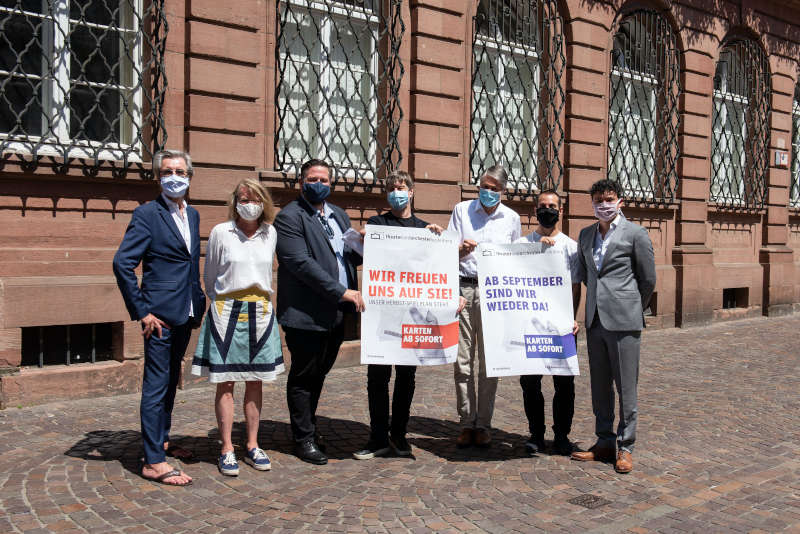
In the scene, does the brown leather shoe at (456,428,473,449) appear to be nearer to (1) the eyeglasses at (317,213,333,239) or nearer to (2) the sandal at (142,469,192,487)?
(1) the eyeglasses at (317,213,333,239)

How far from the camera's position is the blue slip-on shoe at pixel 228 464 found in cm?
484

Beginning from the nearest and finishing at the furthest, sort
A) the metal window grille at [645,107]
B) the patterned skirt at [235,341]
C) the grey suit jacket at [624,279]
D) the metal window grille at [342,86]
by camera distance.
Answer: the patterned skirt at [235,341] → the grey suit jacket at [624,279] → the metal window grille at [342,86] → the metal window grille at [645,107]

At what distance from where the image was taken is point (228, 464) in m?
4.88

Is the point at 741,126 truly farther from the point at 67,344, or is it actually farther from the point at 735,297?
the point at 67,344

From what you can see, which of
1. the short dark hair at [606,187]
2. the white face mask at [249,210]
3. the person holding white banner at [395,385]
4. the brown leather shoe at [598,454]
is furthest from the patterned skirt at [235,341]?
the short dark hair at [606,187]

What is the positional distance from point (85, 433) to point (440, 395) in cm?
307

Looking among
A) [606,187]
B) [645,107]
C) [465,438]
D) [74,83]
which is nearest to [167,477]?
[465,438]

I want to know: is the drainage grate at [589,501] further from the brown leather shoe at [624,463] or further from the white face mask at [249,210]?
the white face mask at [249,210]

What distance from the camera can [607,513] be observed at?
4352mm

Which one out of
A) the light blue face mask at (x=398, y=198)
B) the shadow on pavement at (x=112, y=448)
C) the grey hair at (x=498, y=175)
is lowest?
the shadow on pavement at (x=112, y=448)

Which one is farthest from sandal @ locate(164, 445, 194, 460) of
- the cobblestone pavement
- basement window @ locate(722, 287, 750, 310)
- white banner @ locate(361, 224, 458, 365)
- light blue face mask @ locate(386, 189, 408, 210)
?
basement window @ locate(722, 287, 750, 310)

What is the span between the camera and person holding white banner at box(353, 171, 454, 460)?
5273 mm

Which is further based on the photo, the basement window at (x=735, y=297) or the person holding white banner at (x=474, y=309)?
the basement window at (x=735, y=297)

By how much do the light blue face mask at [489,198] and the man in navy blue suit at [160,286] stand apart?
1.95 meters
